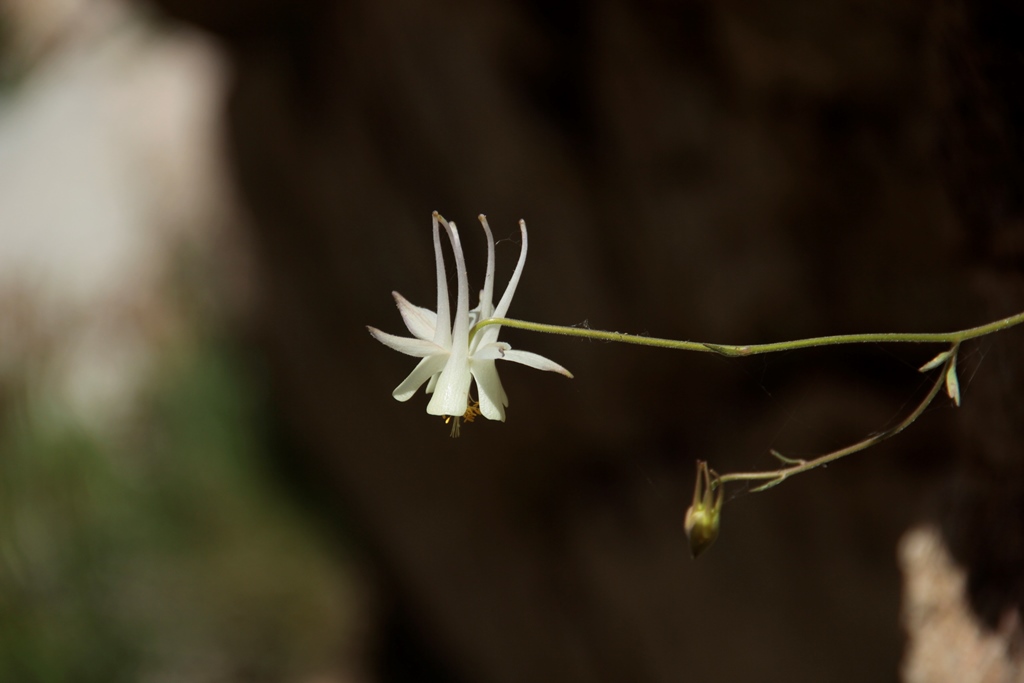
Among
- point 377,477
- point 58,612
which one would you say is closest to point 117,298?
point 58,612

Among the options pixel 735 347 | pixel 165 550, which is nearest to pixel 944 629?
pixel 735 347

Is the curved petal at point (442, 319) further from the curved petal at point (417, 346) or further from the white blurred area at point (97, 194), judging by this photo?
the white blurred area at point (97, 194)

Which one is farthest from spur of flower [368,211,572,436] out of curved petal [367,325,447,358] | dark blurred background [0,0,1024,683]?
dark blurred background [0,0,1024,683]

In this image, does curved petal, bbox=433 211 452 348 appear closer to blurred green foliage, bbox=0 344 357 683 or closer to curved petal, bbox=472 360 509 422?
curved petal, bbox=472 360 509 422

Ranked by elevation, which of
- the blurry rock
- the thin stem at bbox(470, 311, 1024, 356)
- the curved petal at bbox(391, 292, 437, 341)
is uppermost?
the thin stem at bbox(470, 311, 1024, 356)

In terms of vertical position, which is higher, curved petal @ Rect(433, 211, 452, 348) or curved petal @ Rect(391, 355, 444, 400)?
curved petal @ Rect(433, 211, 452, 348)

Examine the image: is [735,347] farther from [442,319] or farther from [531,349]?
[531,349]

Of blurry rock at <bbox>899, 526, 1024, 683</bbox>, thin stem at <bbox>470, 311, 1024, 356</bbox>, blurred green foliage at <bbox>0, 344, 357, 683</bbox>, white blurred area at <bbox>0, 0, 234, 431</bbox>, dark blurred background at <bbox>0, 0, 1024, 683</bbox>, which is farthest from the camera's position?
white blurred area at <bbox>0, 0, 234, 431</bbox>

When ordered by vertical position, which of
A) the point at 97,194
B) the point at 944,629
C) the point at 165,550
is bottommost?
the point at 165,550
